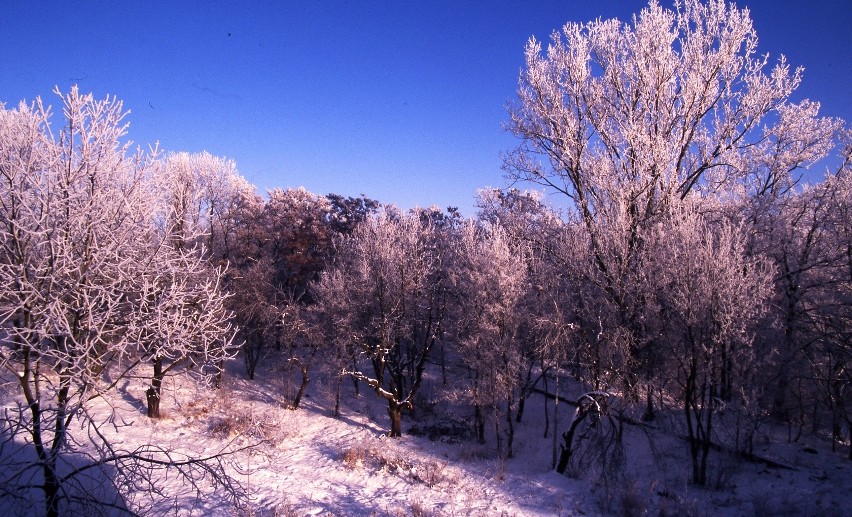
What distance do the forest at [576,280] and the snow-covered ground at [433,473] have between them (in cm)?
62

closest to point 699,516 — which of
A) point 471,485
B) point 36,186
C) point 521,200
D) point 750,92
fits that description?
point 471,485

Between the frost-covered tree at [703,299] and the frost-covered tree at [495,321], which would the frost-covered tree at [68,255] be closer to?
the frost-covered tree at [703,299]

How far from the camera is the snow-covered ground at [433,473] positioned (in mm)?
9914

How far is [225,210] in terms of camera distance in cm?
2581

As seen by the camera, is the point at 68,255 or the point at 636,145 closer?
the point at 68,255

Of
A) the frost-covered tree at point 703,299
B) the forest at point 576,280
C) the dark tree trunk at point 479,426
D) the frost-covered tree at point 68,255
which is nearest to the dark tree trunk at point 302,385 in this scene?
the forest at point 576,280

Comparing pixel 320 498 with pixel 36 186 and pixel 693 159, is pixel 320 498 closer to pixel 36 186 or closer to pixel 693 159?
pixel 36 186

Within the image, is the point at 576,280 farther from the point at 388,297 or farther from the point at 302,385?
the point at 302,385

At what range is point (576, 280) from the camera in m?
13.5

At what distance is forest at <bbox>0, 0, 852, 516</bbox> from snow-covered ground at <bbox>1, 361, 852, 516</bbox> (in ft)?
2.03

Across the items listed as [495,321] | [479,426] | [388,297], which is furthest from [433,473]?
[388,297]

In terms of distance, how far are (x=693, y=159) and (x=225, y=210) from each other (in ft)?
76.8

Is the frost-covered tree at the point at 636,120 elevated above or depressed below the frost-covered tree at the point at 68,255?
above

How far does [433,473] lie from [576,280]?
6.98 meters
